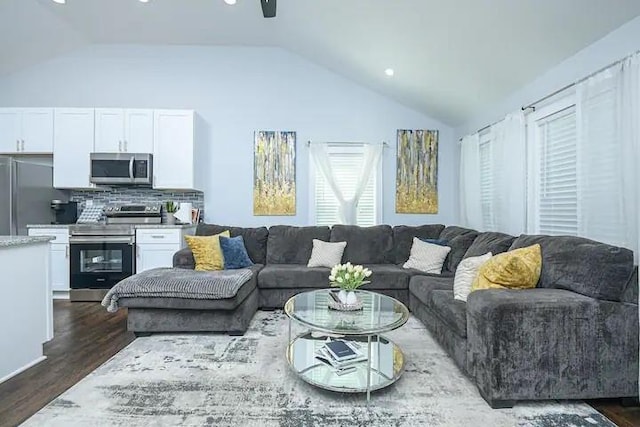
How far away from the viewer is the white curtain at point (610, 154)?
2.11 metres

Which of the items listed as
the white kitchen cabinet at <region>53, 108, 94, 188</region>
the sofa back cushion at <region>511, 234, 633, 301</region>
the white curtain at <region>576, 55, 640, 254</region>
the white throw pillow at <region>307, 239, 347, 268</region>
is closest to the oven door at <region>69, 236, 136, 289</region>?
the white kitchen cabinet at <region>53, 108, 94, 188</region>

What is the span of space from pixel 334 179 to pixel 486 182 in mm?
1913

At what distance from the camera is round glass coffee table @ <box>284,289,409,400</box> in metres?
2.02

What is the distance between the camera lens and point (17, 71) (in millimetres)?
4824

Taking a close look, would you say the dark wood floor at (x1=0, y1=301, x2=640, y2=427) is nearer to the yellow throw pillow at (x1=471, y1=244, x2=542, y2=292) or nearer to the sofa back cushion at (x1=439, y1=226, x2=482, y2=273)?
the yellow throw pillow at (x1=471, y1=244, x2=542, y2=292)

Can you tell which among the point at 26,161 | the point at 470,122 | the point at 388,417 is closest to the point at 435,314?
the point at 388,417

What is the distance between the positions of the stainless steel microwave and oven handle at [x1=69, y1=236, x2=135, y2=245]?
702 millimetres

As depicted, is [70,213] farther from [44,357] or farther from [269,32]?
[269,32]

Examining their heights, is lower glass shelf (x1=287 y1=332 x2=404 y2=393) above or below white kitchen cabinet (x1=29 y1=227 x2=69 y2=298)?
below

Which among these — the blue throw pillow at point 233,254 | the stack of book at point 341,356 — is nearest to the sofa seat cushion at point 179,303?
the blue throw pillow at point 233,254

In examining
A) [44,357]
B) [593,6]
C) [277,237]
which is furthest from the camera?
[277,237]

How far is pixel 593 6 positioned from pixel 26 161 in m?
6.01

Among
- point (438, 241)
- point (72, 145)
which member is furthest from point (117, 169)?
point (438, 241)

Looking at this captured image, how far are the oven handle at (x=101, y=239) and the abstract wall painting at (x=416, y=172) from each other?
3.51m
